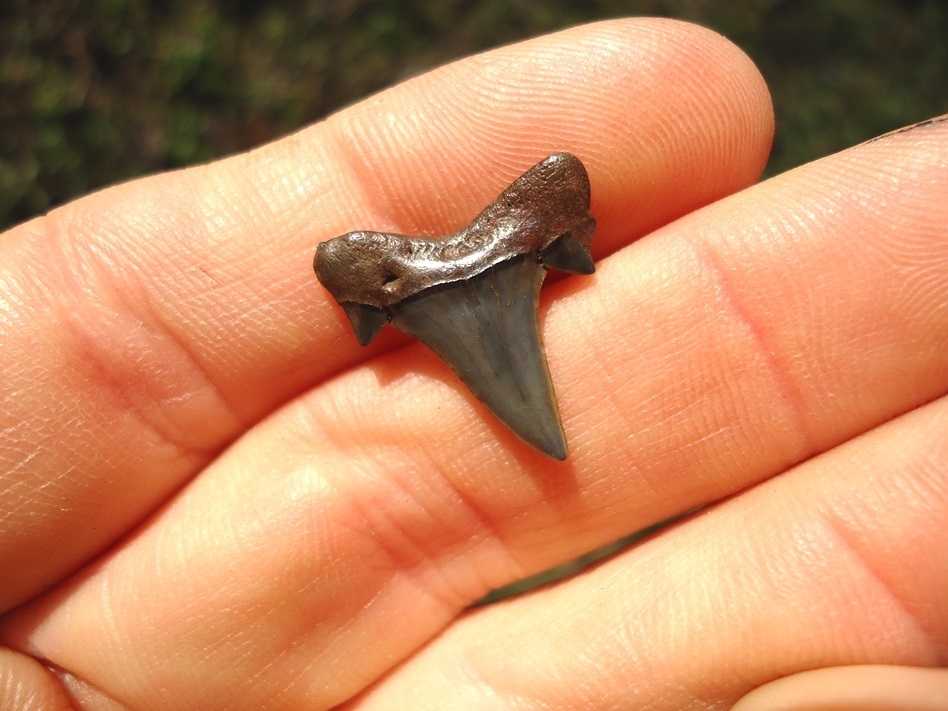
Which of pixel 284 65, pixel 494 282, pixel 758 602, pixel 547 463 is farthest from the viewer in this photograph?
pixel 284 65

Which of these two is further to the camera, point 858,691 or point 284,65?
point 284,65

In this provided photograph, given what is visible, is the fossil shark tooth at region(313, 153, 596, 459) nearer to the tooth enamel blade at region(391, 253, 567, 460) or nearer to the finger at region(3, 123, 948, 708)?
the tooth enamel blade at region(391, 253, 567, 460)

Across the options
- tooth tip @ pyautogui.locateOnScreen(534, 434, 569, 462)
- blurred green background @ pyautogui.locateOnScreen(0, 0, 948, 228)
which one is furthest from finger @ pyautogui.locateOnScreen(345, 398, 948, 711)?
blurred green background @ pyautogui.locateOnScreen(0, 0, 948, 228)

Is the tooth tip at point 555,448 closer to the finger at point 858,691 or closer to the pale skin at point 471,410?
the pale skin at point 471,410

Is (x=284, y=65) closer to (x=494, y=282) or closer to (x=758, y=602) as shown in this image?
(x=494, y=282)

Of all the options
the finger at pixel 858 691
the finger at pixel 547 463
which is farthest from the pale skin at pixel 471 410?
the finger at pixel 858 691

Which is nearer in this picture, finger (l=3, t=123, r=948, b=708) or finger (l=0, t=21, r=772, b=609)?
finger (l=3, t=123, r=948, b=708)

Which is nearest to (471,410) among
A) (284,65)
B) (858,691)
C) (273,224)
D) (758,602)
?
(273,224)
